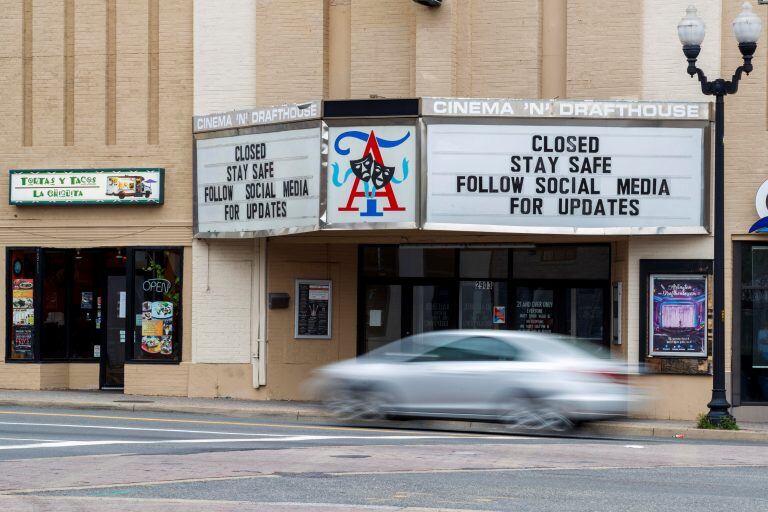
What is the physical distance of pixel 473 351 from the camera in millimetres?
18891

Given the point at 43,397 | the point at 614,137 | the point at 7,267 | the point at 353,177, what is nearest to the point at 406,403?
the point at 353,177

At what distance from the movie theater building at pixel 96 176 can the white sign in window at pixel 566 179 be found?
5.77m

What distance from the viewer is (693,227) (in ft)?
74.7

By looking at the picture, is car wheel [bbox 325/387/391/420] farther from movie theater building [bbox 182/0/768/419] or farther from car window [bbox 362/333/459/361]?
movie theater building [bbox 182/0/768/419]

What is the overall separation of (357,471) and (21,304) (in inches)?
585

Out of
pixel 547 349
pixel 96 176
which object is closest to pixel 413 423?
pixel 547 349

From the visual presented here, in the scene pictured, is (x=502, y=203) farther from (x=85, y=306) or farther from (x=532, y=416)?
(x=85, y=306)

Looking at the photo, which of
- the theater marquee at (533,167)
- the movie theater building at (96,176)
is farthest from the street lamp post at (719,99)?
the movie theater building at (96,176)

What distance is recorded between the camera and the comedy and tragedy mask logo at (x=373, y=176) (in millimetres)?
22719

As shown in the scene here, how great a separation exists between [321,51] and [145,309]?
6.21m

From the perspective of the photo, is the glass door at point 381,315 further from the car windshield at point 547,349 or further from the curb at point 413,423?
the car windshield at point 547,349

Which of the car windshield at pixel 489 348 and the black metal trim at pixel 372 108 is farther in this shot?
the black metal trim at pixel 372 108

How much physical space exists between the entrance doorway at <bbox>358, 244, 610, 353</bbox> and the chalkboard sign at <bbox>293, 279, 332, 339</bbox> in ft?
2.32

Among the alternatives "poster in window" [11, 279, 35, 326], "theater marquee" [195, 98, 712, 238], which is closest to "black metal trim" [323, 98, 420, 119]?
"theater marquee" [195, 98, 712, 238]
